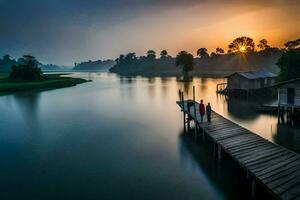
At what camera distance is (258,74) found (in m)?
55.8

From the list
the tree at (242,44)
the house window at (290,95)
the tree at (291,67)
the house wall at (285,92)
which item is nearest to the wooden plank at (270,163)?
the house wall at (285,92)

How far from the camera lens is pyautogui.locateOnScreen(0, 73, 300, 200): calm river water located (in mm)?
16359

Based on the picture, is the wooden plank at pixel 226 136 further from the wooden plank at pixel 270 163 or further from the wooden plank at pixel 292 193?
the wooden plank at pixel 292 193

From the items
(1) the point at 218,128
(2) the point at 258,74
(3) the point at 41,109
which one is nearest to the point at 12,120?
(3) the point at 41,109

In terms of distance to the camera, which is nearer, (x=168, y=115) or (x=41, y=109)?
(x=168, y=115)

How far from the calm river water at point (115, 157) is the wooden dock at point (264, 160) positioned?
1.93 metres

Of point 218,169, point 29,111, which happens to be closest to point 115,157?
point 218,169

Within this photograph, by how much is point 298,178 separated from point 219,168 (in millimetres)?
6618

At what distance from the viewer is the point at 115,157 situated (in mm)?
22375

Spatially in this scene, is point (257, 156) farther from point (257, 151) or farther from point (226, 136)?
point (226, 136)

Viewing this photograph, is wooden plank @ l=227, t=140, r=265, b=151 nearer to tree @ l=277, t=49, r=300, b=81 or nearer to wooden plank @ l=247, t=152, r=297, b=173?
wooden plank @ l=247, t=152, r=297, b=173

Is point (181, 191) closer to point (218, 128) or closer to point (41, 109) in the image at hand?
point (218, 128)

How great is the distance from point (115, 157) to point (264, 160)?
12.8m

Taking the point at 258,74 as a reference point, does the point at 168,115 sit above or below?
below
